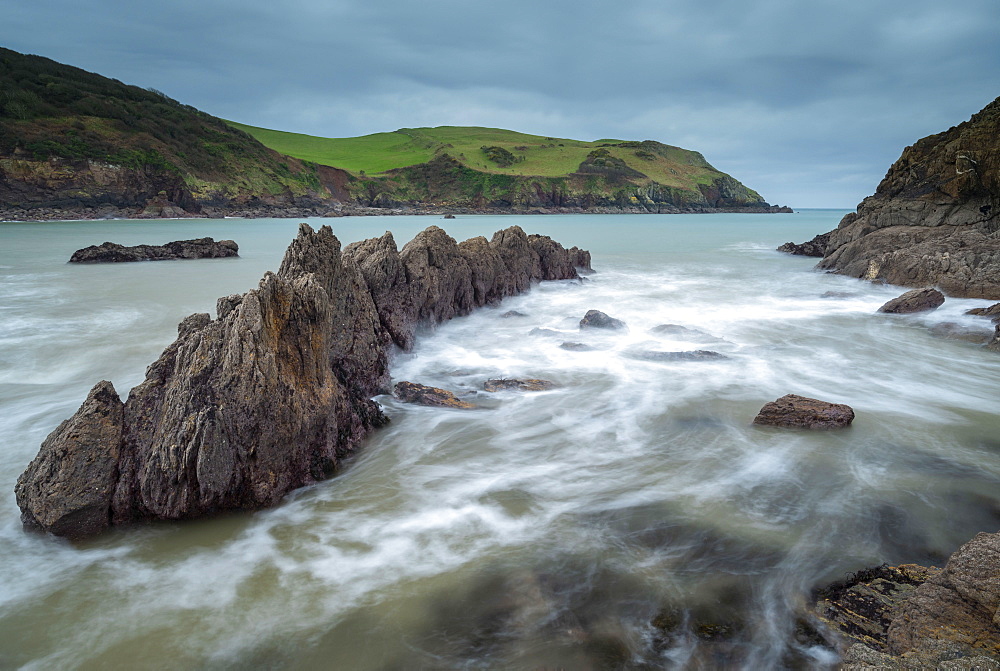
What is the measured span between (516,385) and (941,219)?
16755mm

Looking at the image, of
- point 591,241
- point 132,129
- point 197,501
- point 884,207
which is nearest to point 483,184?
point 132,129

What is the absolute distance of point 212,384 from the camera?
4469 mm

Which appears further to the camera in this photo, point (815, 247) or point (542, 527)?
point (815, 247)

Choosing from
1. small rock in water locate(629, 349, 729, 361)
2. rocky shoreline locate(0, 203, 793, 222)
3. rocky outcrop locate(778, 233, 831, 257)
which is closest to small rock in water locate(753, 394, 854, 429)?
small rock in water locate(629, 349, 729, 361)

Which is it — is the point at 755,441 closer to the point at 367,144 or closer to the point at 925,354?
the point at 925,354

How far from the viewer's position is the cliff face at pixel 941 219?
1409cm

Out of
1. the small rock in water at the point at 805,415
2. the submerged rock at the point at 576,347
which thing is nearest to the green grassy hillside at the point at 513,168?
the submerged rock at the point at 576,347

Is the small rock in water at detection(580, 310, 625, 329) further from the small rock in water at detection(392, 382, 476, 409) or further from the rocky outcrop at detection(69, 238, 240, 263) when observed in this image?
the rocky outcrop at detection(69, 238, 240, 263)

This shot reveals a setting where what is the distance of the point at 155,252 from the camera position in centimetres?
2222

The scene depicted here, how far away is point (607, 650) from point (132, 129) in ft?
248

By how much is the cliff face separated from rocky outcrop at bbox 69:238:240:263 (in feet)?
80.2

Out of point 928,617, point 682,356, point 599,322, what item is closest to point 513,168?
point 599,322

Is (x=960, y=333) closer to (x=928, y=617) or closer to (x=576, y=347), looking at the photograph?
(x=576, y=347)

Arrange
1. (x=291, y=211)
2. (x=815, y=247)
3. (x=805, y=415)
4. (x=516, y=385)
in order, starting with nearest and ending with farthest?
(x=805, y=415) < (x=516, y=385) < (x=815, y=247) < (x=291, y=211)
